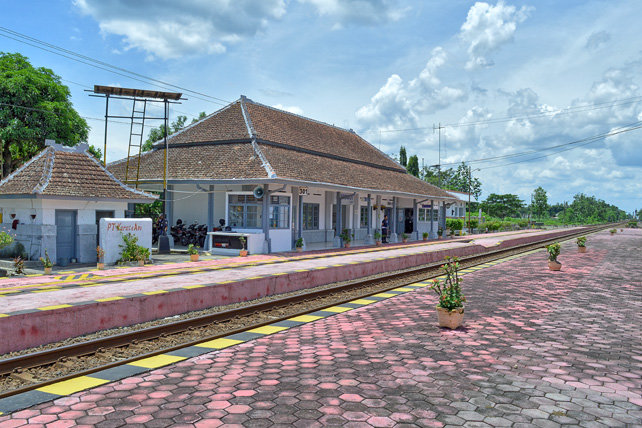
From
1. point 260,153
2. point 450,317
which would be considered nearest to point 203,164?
point 260,153

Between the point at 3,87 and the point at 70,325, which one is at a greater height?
the point at 3,87

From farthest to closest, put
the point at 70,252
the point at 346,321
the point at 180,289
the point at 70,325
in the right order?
the point at 70,252 < the point at 180,289 < the point at 346,321 < the point at 70,325

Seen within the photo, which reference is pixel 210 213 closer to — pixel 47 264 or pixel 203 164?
pixel 203 164

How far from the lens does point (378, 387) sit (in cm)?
531

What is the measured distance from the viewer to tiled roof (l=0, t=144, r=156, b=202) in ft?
56.1

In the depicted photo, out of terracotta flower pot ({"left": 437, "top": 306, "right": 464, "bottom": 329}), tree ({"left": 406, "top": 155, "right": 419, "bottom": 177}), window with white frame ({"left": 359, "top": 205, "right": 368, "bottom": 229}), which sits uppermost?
tree ({"left": 406, "top": 155, "right": 419, "bottom": 177})

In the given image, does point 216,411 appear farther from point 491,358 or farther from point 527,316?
point 527,316

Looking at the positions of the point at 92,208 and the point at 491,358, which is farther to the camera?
the point at 92,208

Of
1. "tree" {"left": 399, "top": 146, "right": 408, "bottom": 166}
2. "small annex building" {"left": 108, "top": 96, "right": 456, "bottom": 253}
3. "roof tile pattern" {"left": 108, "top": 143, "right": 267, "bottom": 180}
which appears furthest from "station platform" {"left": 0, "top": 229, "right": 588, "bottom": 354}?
"tree" {"left": 399, "top": 146, "right": 408, "bottom": 166}

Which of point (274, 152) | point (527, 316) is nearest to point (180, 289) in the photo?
point (527, 316)

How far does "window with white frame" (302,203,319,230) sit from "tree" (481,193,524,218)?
205 feet

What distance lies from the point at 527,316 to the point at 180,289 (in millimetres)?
7102

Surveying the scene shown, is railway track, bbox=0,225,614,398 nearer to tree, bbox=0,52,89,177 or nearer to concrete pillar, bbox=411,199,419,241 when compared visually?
concrete pillar, bbox=411,199,419,241

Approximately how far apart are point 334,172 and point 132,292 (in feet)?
59.4
